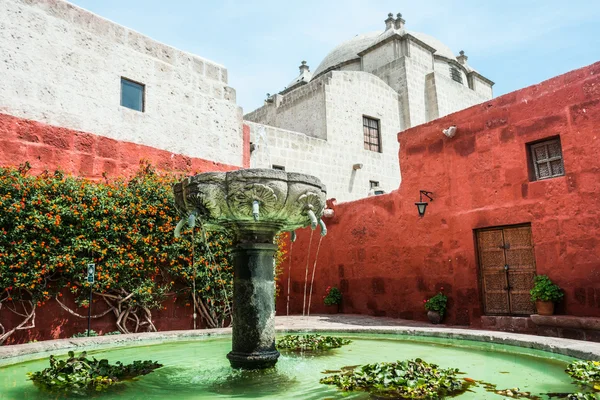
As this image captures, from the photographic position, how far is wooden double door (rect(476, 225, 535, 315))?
23.6ft

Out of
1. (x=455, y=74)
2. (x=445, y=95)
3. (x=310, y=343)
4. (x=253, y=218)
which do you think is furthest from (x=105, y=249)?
(x=455, y=74)

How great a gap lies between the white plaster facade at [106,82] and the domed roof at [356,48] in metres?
12.3

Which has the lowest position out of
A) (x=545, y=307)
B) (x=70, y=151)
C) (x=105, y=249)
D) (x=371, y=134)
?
(x=545, y=307)

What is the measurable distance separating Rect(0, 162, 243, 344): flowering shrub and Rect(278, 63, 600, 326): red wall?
3507 millimetres

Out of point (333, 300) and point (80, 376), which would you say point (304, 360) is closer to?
point (80, 376)

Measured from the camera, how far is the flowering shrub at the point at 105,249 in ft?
18.6

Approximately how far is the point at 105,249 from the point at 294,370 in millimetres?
3798

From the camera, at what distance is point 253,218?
353cm

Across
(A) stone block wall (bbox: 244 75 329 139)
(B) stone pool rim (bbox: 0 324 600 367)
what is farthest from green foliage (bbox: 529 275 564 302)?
(A) stone block wall (bbox: 244 75 329 139)

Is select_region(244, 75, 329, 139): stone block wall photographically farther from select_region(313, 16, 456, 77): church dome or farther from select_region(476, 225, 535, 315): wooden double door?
select_region(476, 225, 535, 315): wooden double door

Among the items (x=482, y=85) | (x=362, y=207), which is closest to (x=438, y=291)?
(x=362, y=207)

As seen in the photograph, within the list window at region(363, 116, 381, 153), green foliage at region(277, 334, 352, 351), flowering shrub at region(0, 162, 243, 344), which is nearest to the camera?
green foliage at region(277, 334, 352, 351)

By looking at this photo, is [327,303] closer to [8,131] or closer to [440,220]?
[440,220]

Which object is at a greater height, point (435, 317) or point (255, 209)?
point (255, 209)
